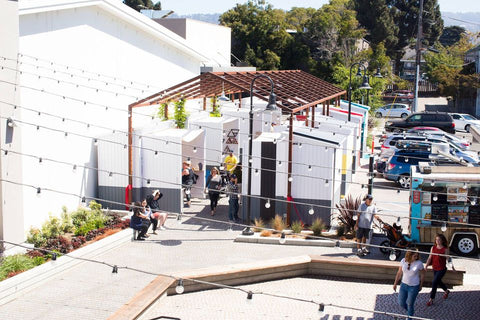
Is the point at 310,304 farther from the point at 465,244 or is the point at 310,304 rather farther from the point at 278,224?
the point at 465,244

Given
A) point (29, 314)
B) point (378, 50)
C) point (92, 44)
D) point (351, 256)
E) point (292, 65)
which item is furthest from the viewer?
point (292, 65)

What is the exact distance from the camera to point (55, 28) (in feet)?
69.0

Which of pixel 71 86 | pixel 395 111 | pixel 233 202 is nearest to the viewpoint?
pixel 233 202

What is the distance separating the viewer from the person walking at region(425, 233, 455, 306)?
13.4 metres

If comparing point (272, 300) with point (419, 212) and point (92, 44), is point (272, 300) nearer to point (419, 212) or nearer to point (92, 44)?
point (419, 212)

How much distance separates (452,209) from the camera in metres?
17.2

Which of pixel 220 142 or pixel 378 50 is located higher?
pixel 378 50

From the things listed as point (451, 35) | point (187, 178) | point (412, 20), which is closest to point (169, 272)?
point (187, 178)

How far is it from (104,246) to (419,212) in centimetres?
822

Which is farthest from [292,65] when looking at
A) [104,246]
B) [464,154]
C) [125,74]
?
[104,246]

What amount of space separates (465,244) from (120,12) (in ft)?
49.9

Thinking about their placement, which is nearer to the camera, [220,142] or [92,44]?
[92,44]

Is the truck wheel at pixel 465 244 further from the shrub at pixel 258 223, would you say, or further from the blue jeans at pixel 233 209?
the blue jeans at pixel 233 209

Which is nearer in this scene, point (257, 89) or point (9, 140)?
point (9, 140)
